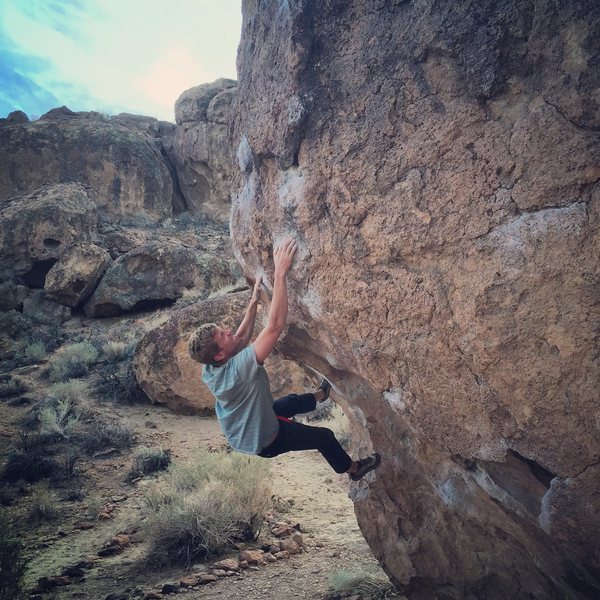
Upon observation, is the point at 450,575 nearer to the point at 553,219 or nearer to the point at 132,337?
the point at 553,219

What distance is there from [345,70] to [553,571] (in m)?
2.81

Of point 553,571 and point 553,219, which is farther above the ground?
point 553,219

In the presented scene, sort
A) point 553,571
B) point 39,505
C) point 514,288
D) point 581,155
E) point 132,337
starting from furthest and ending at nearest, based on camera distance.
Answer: point 132,337, point 39,505, point 553,571, point 514,288, point 581,155

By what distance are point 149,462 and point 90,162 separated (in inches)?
725

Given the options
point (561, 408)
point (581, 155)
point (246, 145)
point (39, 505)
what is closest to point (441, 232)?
point (581, 155)

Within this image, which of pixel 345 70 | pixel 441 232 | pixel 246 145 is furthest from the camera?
pixel 246 145

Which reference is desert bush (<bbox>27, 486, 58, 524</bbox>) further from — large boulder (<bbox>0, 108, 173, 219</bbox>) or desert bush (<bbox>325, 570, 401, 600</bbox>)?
large boulder (<bbox>0, 108, 173, 219</bbox>)

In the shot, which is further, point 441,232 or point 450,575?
point 450,575

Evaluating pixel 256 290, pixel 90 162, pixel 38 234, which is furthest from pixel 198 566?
pixel 90 162

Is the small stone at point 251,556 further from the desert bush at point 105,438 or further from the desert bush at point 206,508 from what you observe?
the desert bush at point 105,438

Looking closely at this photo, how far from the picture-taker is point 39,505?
215 inches

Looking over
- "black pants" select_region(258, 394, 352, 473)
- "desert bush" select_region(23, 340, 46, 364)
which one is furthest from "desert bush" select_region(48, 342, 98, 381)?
"black pants" select_region(258, 394, 352, 473)

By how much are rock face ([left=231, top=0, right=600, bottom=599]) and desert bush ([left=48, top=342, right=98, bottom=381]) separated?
8.65m

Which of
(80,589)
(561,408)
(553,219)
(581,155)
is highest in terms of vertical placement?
(581,155)
